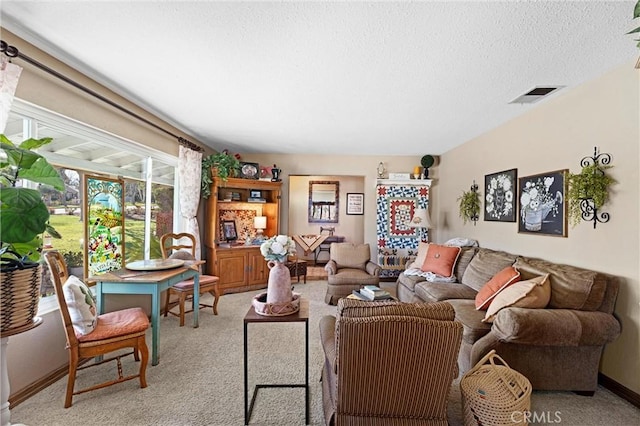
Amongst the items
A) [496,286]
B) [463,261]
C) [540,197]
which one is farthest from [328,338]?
[540,197]

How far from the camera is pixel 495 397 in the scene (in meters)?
1.56

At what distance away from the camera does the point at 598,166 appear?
7.55 feet

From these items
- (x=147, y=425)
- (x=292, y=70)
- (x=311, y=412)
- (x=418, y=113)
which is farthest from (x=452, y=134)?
(x=147, y=425)

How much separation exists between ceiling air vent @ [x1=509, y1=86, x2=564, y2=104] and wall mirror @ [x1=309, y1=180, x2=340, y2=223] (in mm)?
4525

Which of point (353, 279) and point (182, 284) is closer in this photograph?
point (182, 284)

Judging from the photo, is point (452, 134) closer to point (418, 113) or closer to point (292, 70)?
point (418, 113)

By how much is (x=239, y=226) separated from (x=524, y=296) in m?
4.34

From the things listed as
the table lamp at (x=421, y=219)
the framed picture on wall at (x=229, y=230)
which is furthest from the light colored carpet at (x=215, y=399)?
the table lamp at (x=421, y=219)

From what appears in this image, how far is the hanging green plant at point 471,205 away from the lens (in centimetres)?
405

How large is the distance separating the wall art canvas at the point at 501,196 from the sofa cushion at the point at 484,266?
50 cm

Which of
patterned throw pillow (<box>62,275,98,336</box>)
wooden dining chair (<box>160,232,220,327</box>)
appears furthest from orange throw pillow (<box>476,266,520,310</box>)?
patterned throw pillow (<box>62,275,98,336</box>)

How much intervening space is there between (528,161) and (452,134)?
116cm

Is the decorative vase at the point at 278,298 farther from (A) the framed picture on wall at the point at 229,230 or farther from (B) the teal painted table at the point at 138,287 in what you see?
(A) the framed picture on wall at the point at 229,230

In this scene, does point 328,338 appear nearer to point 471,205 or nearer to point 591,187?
point 591,187
